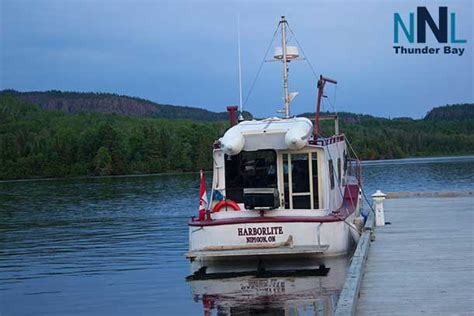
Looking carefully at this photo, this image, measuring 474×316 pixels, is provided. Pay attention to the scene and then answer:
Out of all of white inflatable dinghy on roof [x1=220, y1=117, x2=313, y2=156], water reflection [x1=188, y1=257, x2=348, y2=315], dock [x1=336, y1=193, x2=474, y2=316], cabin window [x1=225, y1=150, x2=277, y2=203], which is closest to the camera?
dock [x1=336, y1=193, x2=474, y2=316]

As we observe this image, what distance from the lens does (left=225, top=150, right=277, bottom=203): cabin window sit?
1473cm

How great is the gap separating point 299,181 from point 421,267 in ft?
15.1

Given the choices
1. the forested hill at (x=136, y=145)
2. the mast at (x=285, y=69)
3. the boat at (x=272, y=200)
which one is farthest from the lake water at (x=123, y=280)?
the forested hill at (x=136, y=145)

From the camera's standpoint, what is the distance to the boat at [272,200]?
1338 cm

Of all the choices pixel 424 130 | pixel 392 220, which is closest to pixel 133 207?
pixel 392 220

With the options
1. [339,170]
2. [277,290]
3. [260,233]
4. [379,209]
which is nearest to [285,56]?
[339,170]

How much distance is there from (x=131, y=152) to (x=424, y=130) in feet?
187

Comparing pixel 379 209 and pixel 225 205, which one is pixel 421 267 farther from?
pixel 379 209

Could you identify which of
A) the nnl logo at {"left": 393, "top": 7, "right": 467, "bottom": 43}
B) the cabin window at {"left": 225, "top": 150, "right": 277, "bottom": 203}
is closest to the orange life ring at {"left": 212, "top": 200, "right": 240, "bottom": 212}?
the cabin window at {"left": 225, "top": 150, "right": 277, "bottom": 203}

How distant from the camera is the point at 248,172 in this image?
48.9ft

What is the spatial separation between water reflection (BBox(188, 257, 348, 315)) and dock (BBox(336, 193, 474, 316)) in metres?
0.91

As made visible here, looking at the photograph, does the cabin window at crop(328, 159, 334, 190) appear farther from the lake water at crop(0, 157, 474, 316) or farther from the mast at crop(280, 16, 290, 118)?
the mast at crop(280, 16, 290, 118)

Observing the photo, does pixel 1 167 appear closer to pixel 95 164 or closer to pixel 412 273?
pixel 95 164

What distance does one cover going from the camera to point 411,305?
320 inches
